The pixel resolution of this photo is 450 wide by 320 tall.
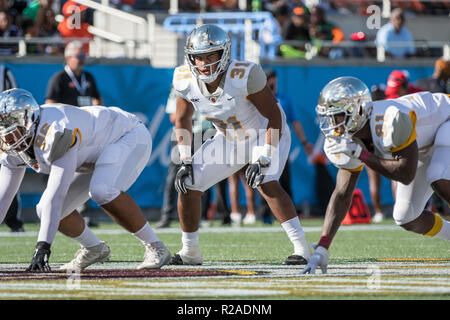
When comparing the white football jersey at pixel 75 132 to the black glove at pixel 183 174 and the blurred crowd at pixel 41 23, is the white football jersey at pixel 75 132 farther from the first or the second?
the blurred crowd at pixel 41 23

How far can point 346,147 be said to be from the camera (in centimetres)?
543

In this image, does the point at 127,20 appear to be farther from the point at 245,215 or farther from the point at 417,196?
the point at 417,196

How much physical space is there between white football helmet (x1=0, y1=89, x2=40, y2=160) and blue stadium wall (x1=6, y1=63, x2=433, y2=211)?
22.1 ft

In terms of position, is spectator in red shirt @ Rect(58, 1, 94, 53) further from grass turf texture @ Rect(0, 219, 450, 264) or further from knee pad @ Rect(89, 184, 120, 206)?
knee pad @ Rect(89, 184, 120, 206)

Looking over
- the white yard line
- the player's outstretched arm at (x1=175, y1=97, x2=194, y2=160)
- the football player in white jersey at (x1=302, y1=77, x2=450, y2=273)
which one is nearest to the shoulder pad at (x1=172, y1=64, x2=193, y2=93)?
the player's outstretched arm at (x1=175, y1=97, x2=194, y2=160)

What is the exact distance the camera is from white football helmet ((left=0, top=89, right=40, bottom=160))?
5.47 metres

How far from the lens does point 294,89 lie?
12977 millimetres

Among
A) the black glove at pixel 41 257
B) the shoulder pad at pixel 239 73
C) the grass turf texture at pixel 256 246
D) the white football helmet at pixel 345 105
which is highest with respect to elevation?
the shoulder pad at pixel 239 73

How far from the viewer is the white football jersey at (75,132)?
217 inches

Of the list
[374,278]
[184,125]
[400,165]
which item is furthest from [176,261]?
[400,165]

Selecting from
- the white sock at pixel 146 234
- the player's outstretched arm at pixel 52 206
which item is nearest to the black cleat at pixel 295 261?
the white sock at pixel 146 234

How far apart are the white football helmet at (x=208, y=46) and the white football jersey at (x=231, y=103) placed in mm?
132

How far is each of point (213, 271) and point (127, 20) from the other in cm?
958
